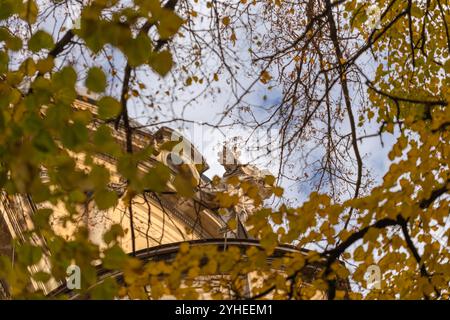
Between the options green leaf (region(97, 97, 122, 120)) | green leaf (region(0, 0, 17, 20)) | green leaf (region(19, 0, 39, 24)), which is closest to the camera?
green leaf (region(97, 97, 122, 120))

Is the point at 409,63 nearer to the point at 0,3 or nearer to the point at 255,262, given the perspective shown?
the point at 255,262

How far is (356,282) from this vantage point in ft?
28.9

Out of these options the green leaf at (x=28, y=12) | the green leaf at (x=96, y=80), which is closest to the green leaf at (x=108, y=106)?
the green leaf at (x=96, y=80)

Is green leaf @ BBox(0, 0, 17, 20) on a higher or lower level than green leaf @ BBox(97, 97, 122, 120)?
higher

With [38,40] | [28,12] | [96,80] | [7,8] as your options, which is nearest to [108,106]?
[96,80]

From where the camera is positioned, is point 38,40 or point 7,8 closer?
point 38,40

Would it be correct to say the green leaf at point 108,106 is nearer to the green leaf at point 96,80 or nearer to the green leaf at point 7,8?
the green leaf at point 96,80

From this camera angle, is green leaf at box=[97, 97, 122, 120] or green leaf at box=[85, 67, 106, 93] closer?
green leaf at box=[85, 67, 106, 93]

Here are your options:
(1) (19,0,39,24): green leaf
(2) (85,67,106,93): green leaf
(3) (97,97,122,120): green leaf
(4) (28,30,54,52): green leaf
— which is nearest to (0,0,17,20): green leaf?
(1) (19,0,39,24): green leaf

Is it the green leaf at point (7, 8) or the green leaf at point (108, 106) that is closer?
the green leaf at point (108, 106)

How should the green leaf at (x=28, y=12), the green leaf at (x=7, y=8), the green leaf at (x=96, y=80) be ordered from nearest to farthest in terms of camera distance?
1. the green leaf at (x=96, y=80)
2. the green leaf at (x=28, y=12)
3. the green leaf at (x=7, y=8)

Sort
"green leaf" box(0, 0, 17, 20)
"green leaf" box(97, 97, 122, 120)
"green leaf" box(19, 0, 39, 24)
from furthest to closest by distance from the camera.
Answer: "green leaf" box(0, 0, 17, 20)
"green leaf" box(19, 0, 39, 24)
"green leaf" box(97, 97, 122, 120)

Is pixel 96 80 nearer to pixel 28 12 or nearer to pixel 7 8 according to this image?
pixel 28 12

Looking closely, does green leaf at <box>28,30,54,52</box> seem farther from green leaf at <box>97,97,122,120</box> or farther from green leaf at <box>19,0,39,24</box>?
green leaf at <box>97,97,122,120</box>
